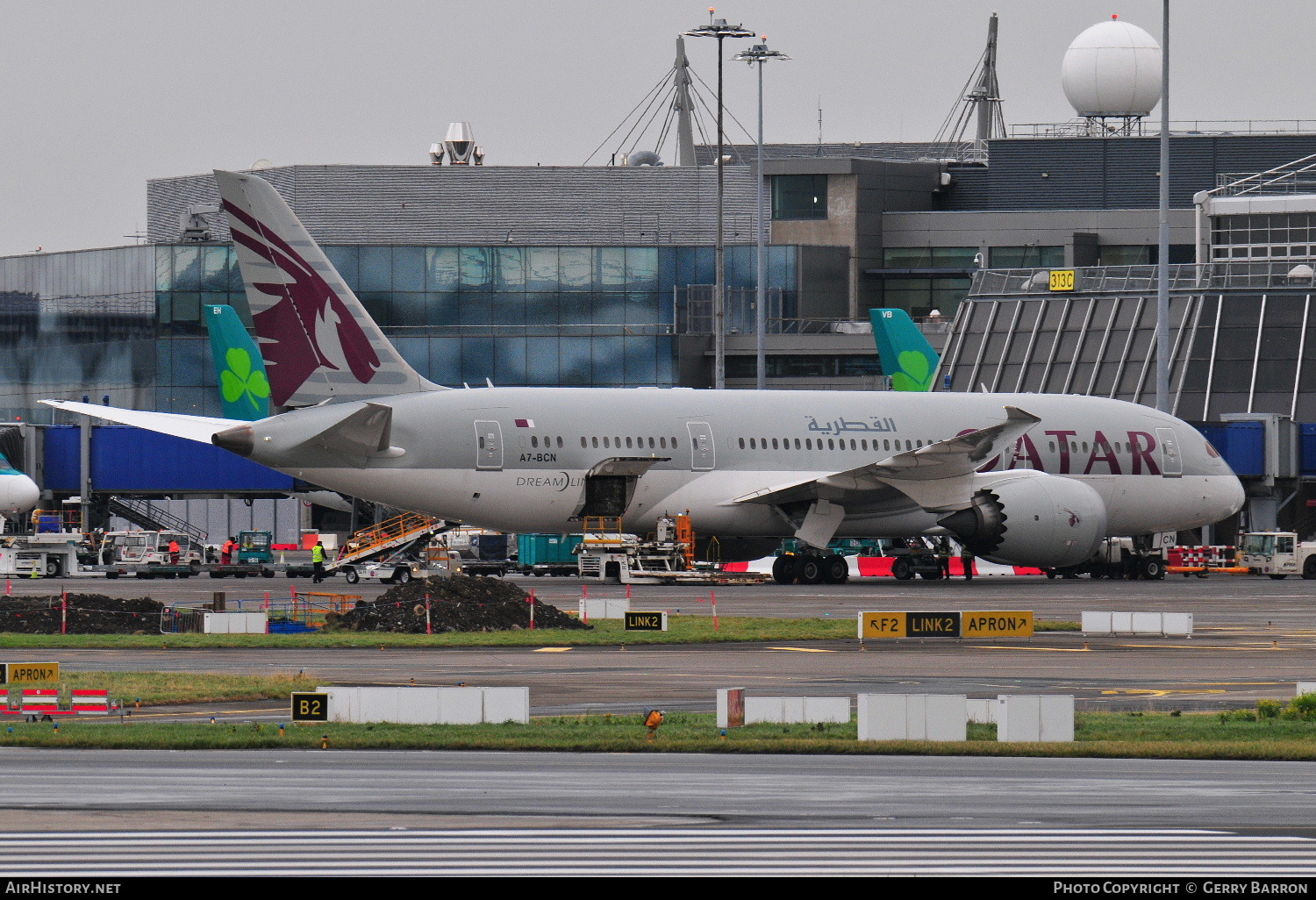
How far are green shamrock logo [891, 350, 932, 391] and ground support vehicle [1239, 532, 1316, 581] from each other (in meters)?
17.8

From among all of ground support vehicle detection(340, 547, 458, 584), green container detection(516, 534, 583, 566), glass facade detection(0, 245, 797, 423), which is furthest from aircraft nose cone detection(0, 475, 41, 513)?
glass facade detection(0, 245, 797, 423)

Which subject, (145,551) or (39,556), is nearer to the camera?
(39,556)

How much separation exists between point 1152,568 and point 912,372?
1969cm

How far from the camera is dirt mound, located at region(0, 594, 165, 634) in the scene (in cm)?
3409

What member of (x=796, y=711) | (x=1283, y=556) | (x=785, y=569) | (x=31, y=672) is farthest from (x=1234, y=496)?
(x=31, y=672)

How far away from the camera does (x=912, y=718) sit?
1920cm

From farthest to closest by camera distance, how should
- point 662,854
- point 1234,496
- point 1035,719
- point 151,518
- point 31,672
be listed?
1. point 151,518
2. point 1234,496
3. point 31,672
4. point 1035,719
5. point 662,854

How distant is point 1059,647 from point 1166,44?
117 ft

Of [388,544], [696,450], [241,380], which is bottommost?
[388,544]

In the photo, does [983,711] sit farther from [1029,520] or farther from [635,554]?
[635,554]

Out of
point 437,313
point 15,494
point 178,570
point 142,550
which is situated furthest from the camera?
point 437,313

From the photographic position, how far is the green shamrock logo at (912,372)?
242 ft

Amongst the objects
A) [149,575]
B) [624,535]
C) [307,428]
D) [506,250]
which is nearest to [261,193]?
[307,428]

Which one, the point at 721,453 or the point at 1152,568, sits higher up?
the point at 721,453
